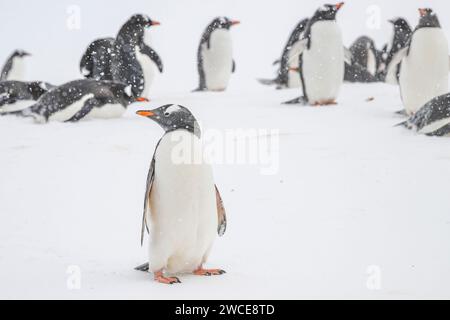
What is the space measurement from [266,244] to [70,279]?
113 centimetres

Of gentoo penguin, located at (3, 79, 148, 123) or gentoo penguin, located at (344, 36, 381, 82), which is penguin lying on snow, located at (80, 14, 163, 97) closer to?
gentoo penguin, located at (3, 79, 148, 123)

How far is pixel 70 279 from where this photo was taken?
141 inches

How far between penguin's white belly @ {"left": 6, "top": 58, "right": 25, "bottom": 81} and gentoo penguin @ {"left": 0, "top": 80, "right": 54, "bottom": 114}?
4536mm

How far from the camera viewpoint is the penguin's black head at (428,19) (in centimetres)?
762

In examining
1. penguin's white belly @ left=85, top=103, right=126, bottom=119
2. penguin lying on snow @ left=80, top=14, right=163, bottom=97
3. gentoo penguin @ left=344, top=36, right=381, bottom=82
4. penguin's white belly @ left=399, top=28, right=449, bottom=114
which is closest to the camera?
penguin's white belly @ left=399, top=28, right=449, bottom=114

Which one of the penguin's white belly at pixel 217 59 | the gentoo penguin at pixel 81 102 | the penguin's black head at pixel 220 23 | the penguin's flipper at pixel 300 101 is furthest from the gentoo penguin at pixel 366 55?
the gentoo penguin at pixel 81 102

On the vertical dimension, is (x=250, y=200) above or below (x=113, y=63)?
below

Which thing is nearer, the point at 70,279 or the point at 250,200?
the point at 70,279

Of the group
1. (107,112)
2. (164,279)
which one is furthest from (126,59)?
(164,279)

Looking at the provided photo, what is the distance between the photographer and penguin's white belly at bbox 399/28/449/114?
7.54m

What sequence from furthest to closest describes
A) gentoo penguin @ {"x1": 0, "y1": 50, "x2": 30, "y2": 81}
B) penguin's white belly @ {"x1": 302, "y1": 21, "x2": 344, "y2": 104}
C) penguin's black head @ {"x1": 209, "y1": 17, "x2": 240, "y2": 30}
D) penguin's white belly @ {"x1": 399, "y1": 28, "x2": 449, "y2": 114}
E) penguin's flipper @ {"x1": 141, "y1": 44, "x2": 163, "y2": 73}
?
1. gentoo penguin @ {"x1": 0, "y1": 50, "x2": 30, "y2": 81}
2. penguin's black head @ {"x1": 209, "y1": 17, "x2": 240, "y2": 30}
3. penguin's flipper @ {"x1": 141, "y1": 44, "x2": 163, "y2": 73}
4. penguin's white belly @ {"x1": 302, "y1": 21, "x2": 344, "y2": 104}
5. penguin's white belly @ {"x1": 399, "y1": 28, "x2": 449, "y2": 114}

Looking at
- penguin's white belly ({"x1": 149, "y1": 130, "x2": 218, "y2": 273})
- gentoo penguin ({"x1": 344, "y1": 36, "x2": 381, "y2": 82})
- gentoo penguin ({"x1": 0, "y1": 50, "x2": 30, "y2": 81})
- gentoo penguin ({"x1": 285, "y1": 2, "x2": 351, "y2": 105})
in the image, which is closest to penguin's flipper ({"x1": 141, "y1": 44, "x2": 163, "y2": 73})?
gentoo penguin ({"x1": 285, "y1": 2, "x2": 351, "y2": 105})
